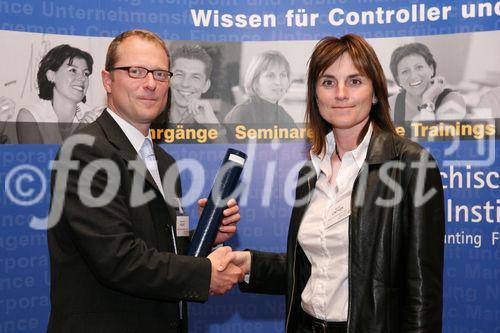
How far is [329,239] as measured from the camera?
2.17 metres

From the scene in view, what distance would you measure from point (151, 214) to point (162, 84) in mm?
620

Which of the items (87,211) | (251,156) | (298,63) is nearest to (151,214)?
(87,211)

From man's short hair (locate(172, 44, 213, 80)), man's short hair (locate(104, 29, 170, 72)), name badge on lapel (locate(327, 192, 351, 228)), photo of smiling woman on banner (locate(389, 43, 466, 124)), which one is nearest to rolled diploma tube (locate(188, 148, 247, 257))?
name badge on lapel (locate(327, 192, 351, 228))

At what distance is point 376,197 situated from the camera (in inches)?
81.7

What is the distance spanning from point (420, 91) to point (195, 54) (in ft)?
5.27

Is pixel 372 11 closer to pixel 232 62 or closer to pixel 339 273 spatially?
pixel 232 62

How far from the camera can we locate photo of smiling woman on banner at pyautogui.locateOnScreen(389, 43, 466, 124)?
3.62m

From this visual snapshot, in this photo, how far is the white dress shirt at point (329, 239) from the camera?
212 centimetres

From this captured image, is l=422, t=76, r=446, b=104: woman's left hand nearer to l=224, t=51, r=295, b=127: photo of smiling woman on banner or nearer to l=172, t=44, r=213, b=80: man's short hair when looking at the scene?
l=224, t=51, r=295, b=127: photo of smiling woman on banner

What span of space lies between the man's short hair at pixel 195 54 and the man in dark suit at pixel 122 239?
140 centimetres

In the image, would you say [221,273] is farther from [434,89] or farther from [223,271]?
[434,89]

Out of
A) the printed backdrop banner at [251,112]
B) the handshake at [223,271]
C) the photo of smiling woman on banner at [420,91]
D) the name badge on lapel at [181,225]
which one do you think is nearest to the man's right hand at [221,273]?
the handshake at [223,271]

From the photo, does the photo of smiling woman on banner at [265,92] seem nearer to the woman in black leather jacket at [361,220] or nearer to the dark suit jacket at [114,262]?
the woman in black leather jacket at [361,220]

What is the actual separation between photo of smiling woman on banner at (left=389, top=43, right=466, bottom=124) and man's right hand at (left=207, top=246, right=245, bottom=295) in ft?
6.09
